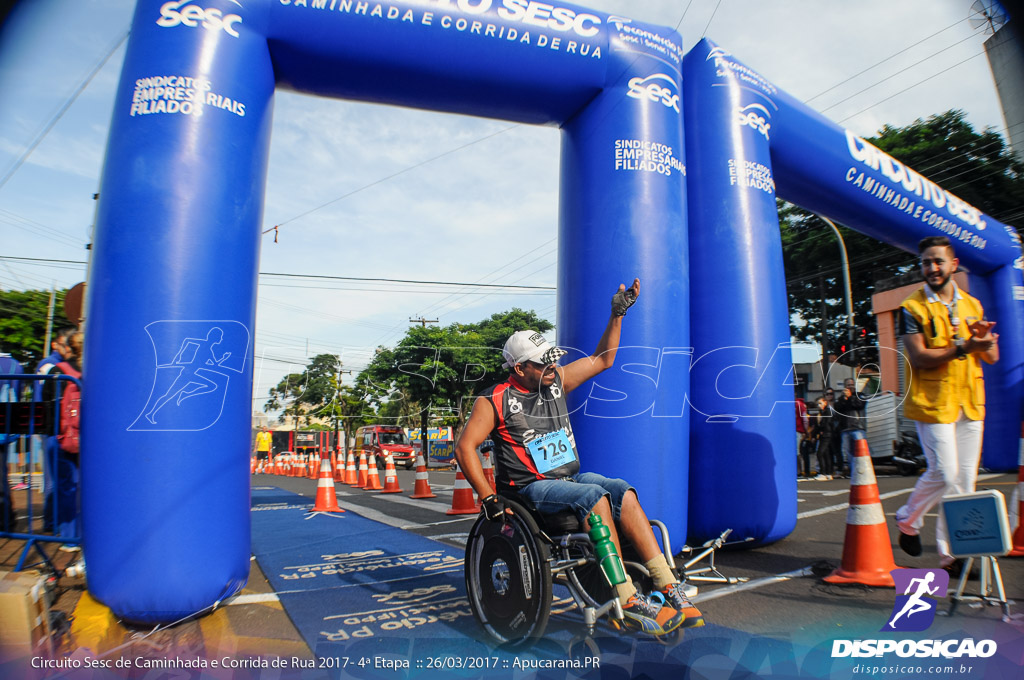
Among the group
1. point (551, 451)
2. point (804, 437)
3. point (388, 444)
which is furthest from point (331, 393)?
point (551, 451)

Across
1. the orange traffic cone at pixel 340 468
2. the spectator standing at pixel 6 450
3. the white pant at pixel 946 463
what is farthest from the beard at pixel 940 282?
the orange traffic cone at pixel 340 468

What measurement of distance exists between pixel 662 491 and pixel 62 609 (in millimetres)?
3745

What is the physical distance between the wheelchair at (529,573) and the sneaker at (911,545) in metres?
1.98

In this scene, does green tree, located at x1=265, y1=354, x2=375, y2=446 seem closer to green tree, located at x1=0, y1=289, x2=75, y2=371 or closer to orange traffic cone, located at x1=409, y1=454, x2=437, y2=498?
green tree, located at x1=0, y1=289, x2=75, y2=371

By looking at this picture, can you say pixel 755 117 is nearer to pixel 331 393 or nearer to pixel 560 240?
pixel 560 240

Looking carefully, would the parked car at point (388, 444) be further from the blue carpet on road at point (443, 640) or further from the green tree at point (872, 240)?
the blue carpet on road at point (443, 640)

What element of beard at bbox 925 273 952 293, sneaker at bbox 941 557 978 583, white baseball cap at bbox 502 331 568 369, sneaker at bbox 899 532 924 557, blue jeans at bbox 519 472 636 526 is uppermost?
beard at bbox 925 273 952 293

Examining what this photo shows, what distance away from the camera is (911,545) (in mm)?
3756

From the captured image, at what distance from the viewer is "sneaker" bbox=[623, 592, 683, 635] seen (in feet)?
8.43

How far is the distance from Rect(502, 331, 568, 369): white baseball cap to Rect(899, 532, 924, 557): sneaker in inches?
103

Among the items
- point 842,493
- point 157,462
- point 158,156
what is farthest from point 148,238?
point 842,493

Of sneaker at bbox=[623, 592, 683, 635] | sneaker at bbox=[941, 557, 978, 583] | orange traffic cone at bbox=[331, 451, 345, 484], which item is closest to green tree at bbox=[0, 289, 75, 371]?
orange traffic cone at bbox=[331, 451, 345, 484]

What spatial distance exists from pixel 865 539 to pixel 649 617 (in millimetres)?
2006

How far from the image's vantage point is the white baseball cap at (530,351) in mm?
3361
